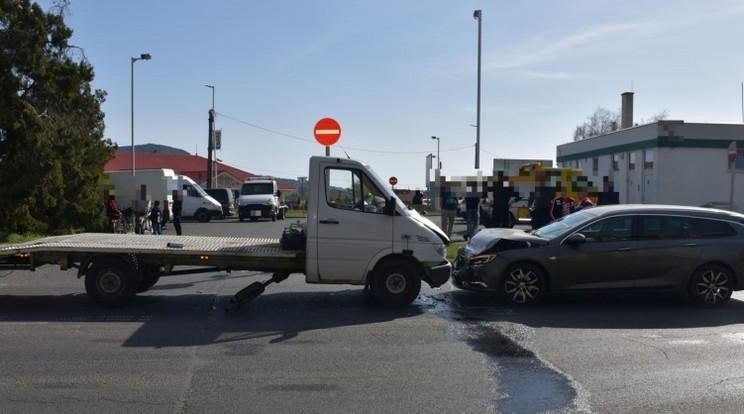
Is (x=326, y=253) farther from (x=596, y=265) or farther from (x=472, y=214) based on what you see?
(x=472, y=214)

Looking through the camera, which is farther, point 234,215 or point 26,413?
point 234,215

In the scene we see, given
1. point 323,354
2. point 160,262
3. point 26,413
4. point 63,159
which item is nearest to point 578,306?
point 323,354

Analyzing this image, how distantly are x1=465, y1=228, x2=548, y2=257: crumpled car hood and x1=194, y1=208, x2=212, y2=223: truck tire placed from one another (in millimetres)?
28617

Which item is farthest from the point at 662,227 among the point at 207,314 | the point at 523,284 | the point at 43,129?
the point at 43,129

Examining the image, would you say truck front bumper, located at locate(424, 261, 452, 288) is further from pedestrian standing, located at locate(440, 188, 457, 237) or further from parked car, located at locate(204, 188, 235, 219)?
parked car, located at locate(204, 188, 235, 219)

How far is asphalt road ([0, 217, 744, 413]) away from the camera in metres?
6.31

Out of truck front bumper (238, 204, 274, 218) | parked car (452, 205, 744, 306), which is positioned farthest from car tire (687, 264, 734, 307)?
truck front bumper (238, 204, 274, 218)

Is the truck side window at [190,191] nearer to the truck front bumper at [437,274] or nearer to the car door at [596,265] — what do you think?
the truck front bumper at [437,274]

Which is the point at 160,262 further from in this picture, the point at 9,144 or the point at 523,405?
the point at 9,144

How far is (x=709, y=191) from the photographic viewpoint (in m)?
32.8

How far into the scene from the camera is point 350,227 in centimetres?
1055

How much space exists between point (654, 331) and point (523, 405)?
3.91 m

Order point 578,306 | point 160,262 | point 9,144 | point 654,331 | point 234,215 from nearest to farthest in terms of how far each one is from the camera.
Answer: point 654,331
point 160,262
point 578,306
point 9,144
point 234,215

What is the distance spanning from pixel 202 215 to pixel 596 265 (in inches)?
1203
